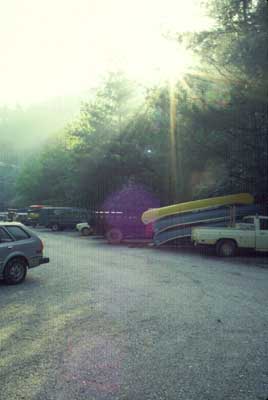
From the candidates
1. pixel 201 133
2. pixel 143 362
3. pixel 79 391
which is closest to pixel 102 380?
pixel 79 391

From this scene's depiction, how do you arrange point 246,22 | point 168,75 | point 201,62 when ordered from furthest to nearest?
point 168,75 < point 201,62 < point 246,22

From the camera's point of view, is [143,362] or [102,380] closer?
[102,380]

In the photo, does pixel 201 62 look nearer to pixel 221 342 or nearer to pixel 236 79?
pixel 236 79

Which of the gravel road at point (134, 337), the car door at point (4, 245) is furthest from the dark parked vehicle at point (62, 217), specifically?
the car door at point (4, 245)

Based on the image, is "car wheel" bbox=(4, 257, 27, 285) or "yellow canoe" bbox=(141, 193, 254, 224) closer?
"car wheel" bbox=(4, 257, 27, 285)

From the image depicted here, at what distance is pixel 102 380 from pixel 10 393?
3.25 feet

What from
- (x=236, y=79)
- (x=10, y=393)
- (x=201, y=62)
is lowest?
(x=10, y=393)

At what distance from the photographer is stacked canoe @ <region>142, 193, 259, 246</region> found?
56.4ft

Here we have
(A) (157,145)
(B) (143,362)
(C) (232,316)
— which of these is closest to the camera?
(B) (143,362)

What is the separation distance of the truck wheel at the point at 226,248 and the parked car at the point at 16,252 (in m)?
7.94

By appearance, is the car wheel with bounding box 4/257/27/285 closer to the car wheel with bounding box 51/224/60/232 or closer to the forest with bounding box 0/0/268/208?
the forest with bounding box 0/0/268/208

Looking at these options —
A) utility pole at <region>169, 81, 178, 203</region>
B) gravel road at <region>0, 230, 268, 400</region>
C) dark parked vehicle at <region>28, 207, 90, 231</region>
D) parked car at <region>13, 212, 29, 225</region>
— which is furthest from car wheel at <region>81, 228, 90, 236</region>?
gravel road at <region>0, 230, 268, 400</region>

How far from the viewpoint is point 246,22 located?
15.6 meters

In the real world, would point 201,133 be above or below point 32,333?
above
